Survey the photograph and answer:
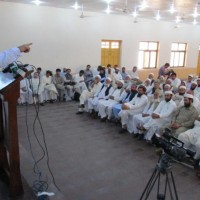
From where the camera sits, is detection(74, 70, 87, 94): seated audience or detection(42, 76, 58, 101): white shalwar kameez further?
detection(74, 70, 87, 94): seated audience

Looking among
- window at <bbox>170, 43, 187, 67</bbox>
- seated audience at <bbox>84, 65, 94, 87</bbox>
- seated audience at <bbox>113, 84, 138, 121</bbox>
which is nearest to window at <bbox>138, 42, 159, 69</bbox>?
window at <bbox>170, 43, 187, 67</bbox>

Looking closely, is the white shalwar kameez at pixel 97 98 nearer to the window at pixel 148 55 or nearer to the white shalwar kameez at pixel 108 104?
the white shalwar kameez at pixel 108 104

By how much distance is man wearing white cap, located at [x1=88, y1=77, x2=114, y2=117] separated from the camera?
6.54 meters

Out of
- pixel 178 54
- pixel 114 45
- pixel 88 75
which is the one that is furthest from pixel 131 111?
pixel 178 54

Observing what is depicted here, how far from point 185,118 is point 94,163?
6.16 feet

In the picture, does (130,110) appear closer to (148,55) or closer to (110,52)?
(110,52)

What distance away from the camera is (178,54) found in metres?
13.4

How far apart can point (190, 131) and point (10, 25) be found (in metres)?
6.59

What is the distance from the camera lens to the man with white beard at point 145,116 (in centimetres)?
511

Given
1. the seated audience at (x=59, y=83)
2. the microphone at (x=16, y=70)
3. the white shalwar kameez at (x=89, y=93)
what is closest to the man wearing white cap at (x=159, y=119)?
the white shalwar kameez at (x=89, y=93)

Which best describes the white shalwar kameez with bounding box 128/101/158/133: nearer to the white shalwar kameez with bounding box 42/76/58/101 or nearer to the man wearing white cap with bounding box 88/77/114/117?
the man wearing white cap with bounding box 88/77/114/117

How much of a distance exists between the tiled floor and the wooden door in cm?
499

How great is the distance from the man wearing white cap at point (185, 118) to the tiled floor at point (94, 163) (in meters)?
0.60

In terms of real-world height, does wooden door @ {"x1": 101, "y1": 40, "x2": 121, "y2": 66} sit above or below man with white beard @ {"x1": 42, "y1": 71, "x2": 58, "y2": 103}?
above
